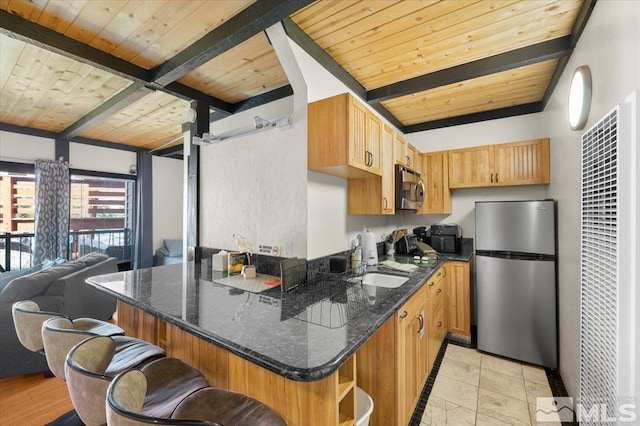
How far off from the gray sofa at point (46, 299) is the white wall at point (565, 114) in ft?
13.8

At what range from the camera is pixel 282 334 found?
1.07 m

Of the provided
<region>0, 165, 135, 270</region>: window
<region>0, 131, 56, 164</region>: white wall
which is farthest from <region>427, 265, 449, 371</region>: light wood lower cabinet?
<region>0, 131, 56, 164</region>: white wall

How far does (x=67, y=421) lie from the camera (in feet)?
5.75

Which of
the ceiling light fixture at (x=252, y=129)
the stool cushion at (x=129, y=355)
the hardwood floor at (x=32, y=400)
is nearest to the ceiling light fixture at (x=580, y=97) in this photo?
the ceiling light fixture at (x=252, y=129)

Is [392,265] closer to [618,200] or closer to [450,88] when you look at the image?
[618,200]

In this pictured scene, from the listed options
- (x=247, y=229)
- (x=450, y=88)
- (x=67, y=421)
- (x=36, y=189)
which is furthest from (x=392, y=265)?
(x=36, y=189)

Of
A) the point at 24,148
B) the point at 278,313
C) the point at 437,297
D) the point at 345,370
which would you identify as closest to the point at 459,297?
the point at 437,297

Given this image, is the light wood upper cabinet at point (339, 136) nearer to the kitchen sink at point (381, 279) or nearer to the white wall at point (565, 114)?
the kitchen sink at point (381, 279)

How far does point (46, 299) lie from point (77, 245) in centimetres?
257

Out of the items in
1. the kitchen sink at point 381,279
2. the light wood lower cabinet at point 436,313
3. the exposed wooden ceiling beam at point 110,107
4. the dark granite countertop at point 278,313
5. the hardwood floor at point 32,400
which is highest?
Result: the exposed wooden ceiling beam at point 110,107

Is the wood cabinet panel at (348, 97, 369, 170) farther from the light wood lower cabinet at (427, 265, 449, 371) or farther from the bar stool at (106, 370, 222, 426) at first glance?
the bar stool at (106, 370, 222, 426)

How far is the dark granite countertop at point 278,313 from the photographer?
36.2 inches

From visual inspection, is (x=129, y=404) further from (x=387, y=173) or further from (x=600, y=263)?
(x=387, y=173)

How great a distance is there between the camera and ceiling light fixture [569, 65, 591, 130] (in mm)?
1646
